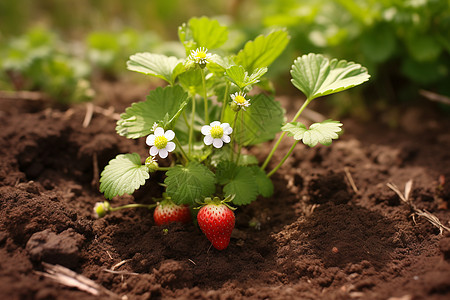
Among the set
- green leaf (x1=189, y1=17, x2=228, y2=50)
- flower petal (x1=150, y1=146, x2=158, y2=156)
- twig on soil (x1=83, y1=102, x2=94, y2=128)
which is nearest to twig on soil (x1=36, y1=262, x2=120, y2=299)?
flower petal (x1=150, y1=146, x2=158, y2=156)

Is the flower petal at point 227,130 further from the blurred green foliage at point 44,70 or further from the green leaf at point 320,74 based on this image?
the blurred green foliage at point 44,70

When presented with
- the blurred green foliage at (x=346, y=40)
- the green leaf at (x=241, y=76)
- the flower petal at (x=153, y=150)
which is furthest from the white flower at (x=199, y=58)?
the blurred green foliage at (x=346, y=40)

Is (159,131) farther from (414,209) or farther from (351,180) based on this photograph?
(414,209)

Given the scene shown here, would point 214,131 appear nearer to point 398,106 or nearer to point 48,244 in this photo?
point 48,244

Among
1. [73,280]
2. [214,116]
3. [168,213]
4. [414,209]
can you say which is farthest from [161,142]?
[414,209]

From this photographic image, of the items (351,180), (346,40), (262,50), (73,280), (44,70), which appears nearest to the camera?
(73,280)
